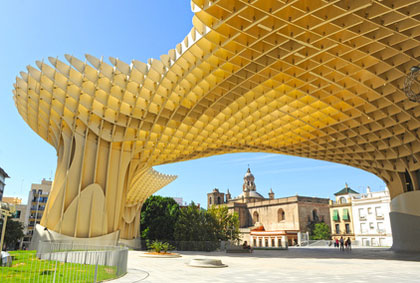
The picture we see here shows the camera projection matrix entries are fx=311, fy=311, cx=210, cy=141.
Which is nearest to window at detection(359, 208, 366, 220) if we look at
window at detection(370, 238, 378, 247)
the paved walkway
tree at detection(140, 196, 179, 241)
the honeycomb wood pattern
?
window at detection(370, 238, 378, 247)

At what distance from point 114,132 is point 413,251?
33.0m

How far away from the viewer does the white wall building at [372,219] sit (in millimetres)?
61644

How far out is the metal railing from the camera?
1106 cm

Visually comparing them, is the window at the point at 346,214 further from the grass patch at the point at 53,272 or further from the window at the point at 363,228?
the grass patch at the point at 53,272

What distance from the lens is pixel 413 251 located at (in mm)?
32906

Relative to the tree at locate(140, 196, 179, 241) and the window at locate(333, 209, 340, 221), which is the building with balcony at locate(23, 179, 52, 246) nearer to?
the tree at locate(140, 196, 179, 241)

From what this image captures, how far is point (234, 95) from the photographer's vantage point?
2680 centimetres

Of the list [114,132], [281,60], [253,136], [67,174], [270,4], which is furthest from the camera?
[253,136]

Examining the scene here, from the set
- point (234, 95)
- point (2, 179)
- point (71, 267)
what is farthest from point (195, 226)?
point (2, 179)

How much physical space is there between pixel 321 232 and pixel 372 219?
14699 mm

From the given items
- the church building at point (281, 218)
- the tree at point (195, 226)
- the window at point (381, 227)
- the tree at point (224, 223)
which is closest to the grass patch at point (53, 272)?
the tree at point (195, 226)

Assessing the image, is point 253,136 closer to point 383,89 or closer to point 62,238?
point 383,89

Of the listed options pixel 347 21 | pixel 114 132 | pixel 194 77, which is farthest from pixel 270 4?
pixel 114 132

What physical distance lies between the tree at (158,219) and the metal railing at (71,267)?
134 feet
